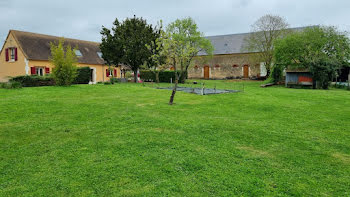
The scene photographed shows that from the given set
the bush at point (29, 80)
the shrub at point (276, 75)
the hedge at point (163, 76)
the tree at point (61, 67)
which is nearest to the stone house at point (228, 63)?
the hedge at point (163, 76)

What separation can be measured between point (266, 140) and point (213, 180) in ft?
8.55

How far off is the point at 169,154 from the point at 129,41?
21.8m

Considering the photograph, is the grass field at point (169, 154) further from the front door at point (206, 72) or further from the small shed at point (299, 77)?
the front door at point (206, 72)

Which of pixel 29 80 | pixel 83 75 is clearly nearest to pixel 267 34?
pixel 83 75

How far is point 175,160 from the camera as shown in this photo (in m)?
4.45

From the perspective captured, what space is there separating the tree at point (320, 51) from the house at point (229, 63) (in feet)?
43.9

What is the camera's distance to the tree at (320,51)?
20797 mm

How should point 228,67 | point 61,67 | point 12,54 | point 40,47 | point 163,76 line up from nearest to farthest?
point 61,67, point 12,54, point 40,47, point 163,76, point 228,67

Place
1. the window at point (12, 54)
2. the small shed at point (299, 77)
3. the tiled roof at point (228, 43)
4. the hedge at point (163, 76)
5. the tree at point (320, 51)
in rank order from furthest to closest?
the tiled roof at point (228, 43)
the hedge at point (163, 76)
the window at point (12, 54)
the small shed at point (299, 77)
the tree at point (320, 51)

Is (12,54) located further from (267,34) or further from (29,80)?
(267,34)

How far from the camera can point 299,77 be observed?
22.6 meters

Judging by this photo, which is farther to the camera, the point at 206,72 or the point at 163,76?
the point at 206,72

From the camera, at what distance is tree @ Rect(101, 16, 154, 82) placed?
24.6 m

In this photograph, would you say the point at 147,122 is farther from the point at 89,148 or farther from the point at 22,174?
the point at 22,174
